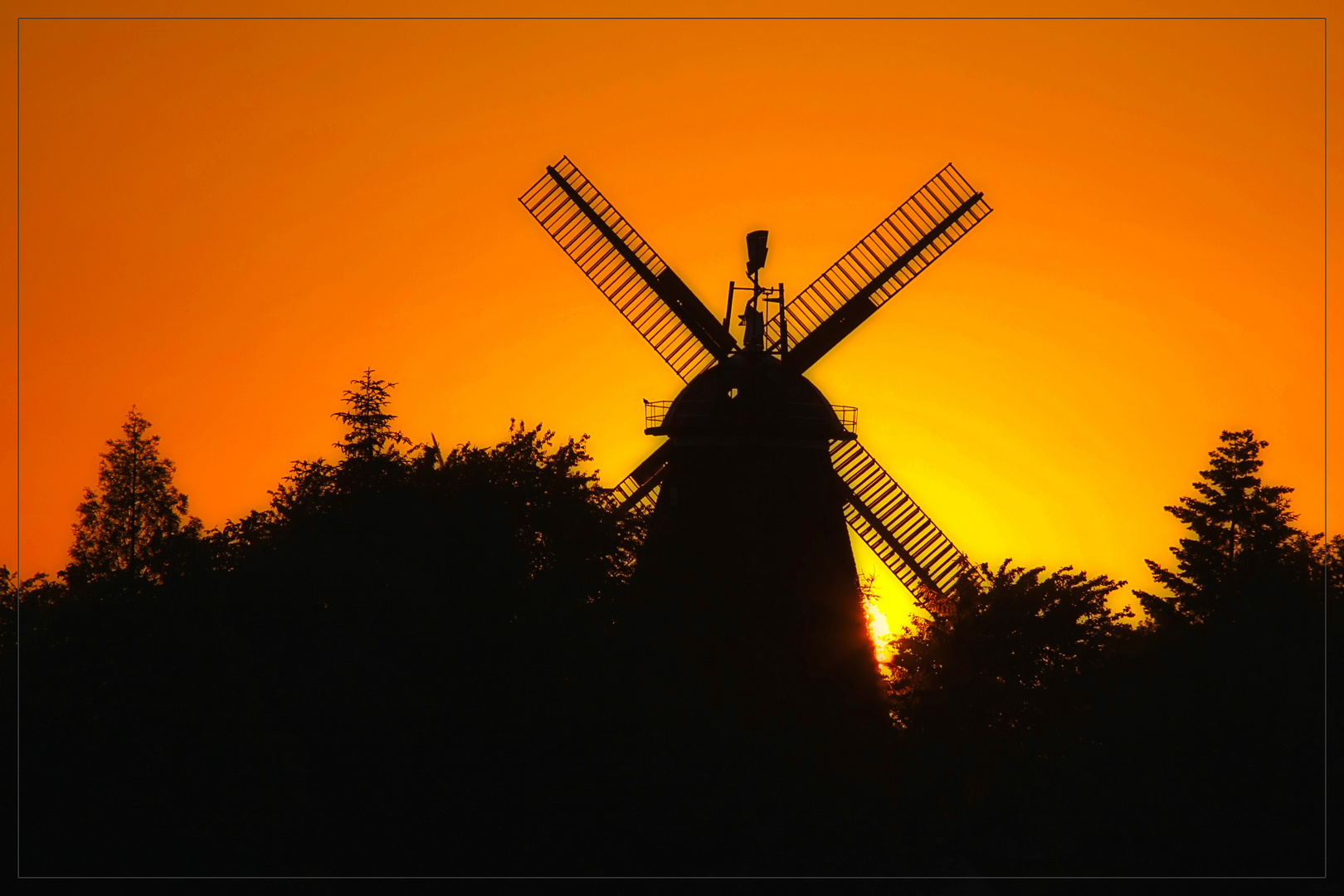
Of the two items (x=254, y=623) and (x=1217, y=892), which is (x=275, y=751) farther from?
(x=1217, y=892)

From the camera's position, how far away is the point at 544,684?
29156 millimetres

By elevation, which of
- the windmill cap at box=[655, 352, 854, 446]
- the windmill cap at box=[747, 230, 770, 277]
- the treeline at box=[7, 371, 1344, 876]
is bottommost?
the treeline at box=[7, 371, 1344, 876]

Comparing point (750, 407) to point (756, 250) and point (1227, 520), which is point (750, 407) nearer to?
point (756, 250)

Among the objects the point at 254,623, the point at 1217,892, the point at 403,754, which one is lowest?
the point at 1217,892

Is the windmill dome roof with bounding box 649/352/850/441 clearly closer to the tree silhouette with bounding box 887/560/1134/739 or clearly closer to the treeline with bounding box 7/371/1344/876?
the treeline with bounding box 7/371/1344/876

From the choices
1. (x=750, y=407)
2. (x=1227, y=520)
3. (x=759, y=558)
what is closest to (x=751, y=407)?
(x=750, y=407)

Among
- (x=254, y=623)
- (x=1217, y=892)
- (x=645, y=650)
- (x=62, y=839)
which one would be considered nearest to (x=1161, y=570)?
(x=1217, y=892)

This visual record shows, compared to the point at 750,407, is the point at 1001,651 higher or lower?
lower

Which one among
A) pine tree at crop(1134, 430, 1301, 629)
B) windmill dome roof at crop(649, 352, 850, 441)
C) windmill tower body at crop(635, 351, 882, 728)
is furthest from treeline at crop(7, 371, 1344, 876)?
pine tree at crop(1134, 430, 1301, 629)

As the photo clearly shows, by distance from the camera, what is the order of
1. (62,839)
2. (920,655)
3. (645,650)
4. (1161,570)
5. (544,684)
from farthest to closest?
1. (1161,570)
2. (920,655)
3. (645,650)
4. (544,684)
5. (62,839)

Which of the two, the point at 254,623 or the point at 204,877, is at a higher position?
the point at 254,623

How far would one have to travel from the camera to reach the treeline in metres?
27.6

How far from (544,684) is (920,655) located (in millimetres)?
12804

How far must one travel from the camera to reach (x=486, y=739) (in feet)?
94.5
